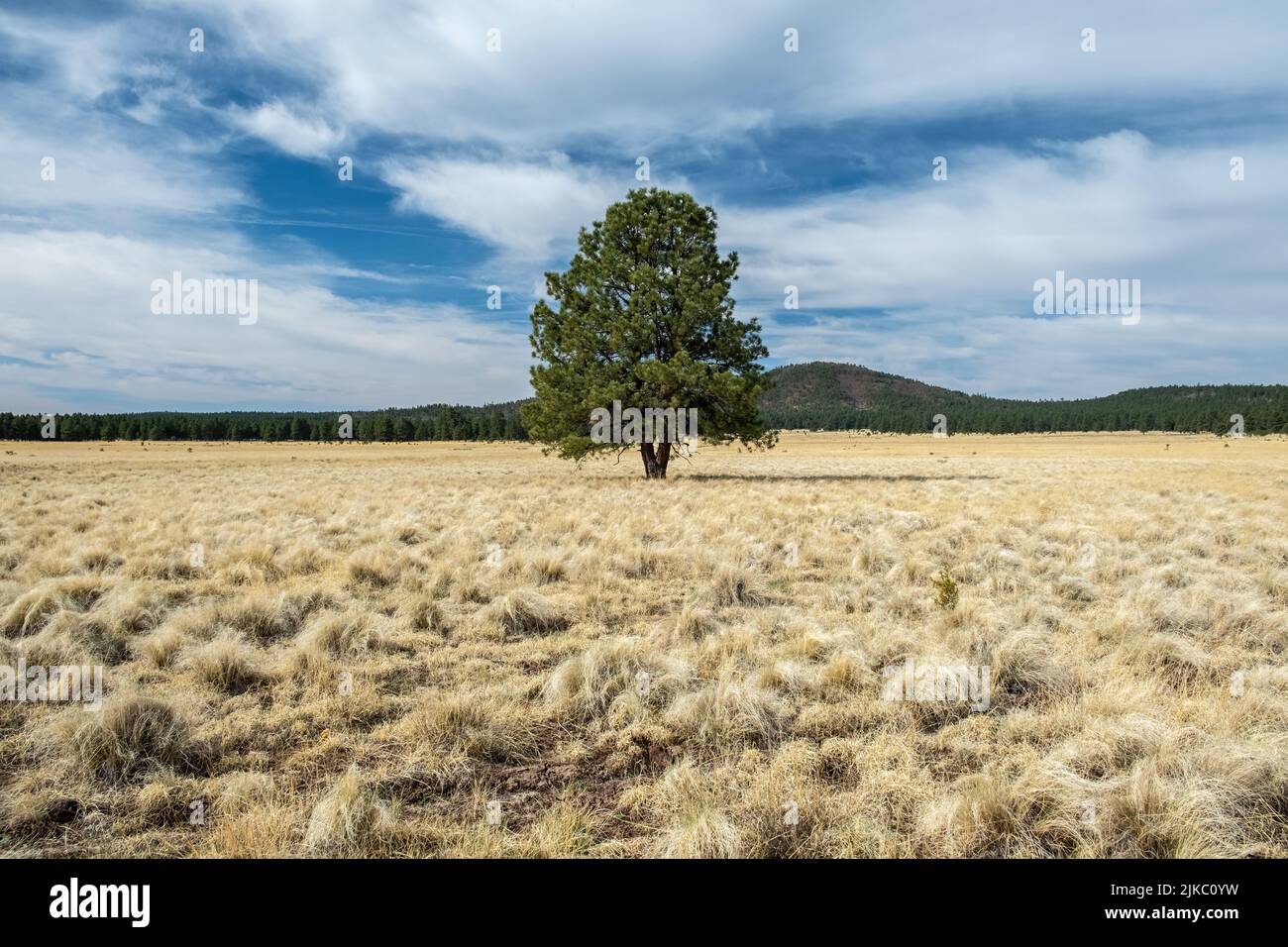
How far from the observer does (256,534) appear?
12.6 m

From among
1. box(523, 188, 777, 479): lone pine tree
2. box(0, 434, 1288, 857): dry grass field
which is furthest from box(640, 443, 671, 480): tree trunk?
box(0, 434, 1288, 857): dry grass field

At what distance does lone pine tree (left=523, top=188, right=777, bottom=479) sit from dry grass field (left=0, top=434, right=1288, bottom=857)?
1561cm

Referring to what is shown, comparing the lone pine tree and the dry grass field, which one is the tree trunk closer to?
the lone pine tree

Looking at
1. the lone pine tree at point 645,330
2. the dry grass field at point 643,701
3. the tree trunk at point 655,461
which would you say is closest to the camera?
the dry grass field at point 643,701

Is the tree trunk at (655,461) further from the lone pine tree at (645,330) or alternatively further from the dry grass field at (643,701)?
the dry grass field at (643,701)

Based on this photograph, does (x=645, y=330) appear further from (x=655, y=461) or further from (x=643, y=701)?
(x=643, y=701)

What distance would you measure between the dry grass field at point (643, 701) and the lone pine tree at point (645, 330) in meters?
15.6

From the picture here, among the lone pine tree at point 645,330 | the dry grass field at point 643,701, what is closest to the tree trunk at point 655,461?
the lone pine tree at point 645,330

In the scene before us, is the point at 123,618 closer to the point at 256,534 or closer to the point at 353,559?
the point at 353,559

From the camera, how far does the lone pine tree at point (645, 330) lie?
26.4 meters

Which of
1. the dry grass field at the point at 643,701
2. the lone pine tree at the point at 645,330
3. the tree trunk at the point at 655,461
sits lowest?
the dry grass field at the point at 643,701

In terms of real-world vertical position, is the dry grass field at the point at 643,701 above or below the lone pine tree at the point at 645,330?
below

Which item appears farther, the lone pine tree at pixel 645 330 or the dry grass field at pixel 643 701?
the lone pine tree at pixel 645 330

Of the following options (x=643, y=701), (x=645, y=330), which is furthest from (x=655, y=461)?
(x=643, y=701)
